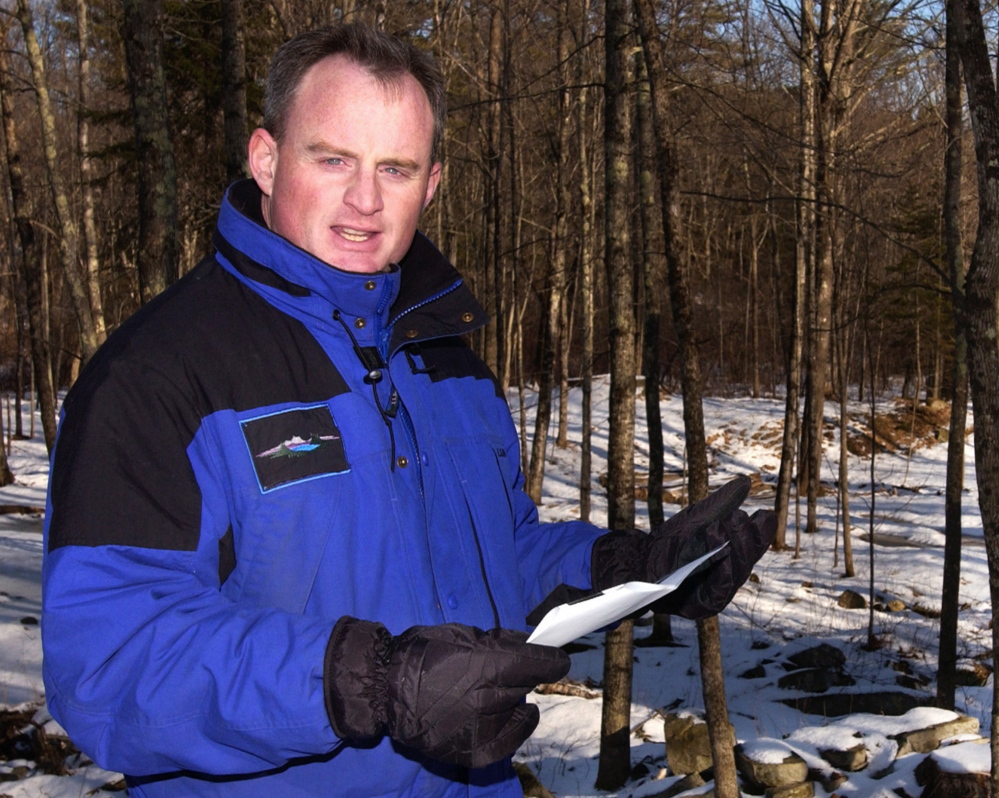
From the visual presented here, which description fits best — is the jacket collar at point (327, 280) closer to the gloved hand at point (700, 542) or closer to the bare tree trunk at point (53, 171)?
the gloved hand at point (700, 542)

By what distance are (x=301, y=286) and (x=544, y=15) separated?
14.8m

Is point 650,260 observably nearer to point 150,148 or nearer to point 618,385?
point 618,385

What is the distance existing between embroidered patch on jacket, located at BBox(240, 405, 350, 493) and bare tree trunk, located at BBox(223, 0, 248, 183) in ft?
18.2

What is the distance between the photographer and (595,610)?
1505 millimetres

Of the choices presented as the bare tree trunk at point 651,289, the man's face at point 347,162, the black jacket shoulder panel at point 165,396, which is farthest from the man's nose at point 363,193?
the bare tree trunk at point 651,289

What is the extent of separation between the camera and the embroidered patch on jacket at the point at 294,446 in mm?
1493

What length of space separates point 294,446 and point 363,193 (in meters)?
0.53

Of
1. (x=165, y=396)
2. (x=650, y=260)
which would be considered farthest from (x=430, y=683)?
(x=650, y=260)

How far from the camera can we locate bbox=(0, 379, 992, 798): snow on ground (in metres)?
6.01

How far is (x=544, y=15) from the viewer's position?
49.4 ft

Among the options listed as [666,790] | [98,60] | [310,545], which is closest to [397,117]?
[310,545]

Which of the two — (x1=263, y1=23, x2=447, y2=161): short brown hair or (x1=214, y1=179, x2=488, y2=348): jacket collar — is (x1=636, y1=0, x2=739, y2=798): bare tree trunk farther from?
(x1=263, y1=23, x2=447, y2=161): short brown hair

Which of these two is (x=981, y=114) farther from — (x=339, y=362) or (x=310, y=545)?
(x=310, y=545)

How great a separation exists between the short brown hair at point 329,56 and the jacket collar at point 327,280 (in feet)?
0.68
